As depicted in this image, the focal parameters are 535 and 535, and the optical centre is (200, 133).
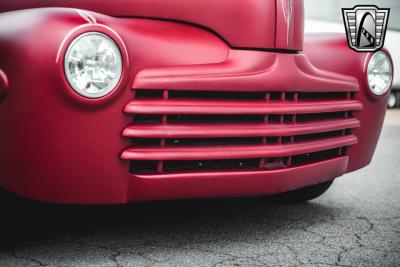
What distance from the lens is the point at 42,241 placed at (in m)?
2.32

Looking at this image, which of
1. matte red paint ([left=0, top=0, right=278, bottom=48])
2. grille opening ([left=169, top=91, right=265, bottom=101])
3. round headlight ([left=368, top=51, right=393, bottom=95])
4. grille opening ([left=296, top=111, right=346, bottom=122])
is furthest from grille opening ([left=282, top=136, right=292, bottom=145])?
round headlight ([left=368, top=51, right=393, bottom=95])

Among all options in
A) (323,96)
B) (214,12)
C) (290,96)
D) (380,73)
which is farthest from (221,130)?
(380,73)

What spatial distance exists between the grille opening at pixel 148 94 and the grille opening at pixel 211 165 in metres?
0.27

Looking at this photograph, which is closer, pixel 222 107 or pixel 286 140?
pixel 222 107

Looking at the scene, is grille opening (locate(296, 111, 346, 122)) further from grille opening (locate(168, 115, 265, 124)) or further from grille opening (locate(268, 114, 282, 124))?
grille opening (locate(168, 115, 265, 124))

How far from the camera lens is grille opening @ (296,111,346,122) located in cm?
238

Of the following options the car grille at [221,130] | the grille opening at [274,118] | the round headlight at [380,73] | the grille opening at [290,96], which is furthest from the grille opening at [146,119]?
the round headlight at [380,73]

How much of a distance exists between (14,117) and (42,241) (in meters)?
0.68

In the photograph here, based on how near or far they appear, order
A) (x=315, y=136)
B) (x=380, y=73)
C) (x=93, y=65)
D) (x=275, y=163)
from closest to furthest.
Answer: (x=93, y=65) → (x=275, y=163) → (x=315, y=136) → (x=380, y=73)

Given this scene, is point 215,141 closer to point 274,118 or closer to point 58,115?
point 274,118

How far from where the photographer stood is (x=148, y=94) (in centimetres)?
205

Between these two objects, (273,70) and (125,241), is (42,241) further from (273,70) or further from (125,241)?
(273,70)

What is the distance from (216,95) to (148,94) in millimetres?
287
